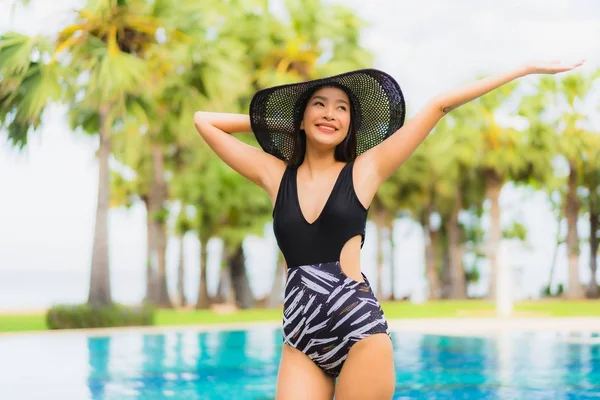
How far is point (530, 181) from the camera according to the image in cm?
3828

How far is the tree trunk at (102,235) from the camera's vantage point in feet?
66.0

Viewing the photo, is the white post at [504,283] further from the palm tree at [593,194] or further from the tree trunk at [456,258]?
the tree trunk at [456,258]

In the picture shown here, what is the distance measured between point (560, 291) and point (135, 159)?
23.4m

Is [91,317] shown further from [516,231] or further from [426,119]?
[516,231]

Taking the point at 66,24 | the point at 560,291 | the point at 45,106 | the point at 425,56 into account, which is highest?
the point at 425,56

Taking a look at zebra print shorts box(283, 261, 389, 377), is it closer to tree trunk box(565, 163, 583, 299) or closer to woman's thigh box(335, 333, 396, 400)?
woman's thigh box(335, 333, 396, 400)

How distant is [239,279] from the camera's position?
32.1m

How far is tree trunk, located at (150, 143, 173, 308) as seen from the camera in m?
29.2

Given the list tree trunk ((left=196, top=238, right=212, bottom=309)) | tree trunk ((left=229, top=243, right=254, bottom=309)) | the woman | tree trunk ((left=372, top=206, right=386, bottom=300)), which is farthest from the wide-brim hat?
tree trunk ((left=372, top=206, right=386, bottom=300))

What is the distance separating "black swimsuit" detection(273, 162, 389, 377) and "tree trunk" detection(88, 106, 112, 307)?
1749 centimetres

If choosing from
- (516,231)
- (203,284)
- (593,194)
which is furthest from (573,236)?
(203,284)

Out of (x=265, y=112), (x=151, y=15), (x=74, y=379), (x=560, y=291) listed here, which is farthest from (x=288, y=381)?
(x=560, y=291)

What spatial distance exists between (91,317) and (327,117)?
16.8 metres

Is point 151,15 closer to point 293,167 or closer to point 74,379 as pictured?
point 74,379
